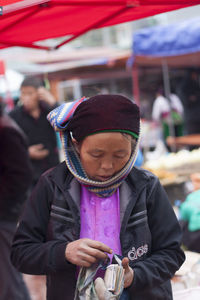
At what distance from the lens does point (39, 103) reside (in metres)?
4.72

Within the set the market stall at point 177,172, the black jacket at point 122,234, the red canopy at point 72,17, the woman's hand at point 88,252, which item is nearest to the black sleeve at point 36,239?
the black jacket at point 122,234

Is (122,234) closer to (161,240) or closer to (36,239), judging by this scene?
(161,240)

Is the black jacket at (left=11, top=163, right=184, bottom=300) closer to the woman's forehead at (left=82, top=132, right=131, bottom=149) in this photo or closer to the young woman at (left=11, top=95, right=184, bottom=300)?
the young woman at (left=11, top=95, right=184, bottom=300)

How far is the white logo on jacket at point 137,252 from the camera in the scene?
5.20 ft

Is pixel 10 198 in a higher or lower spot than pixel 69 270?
lower

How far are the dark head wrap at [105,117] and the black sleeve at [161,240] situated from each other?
28cm

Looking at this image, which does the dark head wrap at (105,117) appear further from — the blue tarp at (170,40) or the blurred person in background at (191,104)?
the blurred person in background at (191,104)

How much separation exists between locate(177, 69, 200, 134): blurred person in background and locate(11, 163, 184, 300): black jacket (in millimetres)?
8086

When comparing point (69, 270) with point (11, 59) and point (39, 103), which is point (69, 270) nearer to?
point (39, 103)

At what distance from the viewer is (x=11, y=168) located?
2.87 m

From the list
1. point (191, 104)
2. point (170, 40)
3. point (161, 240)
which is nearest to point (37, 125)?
point (170, 40)

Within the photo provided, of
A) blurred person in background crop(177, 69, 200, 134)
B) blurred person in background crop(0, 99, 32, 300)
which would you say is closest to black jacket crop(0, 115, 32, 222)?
blurred person in background crop(0, 99, 32, 300)

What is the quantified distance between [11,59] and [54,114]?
11621 mm

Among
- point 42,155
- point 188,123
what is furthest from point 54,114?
point 188,123
